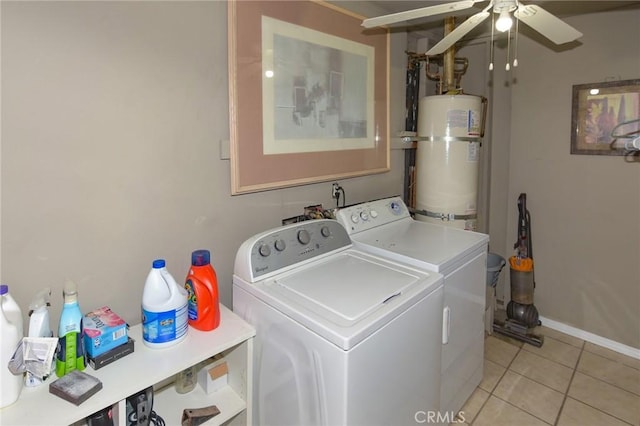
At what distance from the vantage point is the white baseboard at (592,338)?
2539 millimetres

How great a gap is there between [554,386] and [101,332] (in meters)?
2.40

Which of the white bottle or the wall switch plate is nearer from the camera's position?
the white bottle

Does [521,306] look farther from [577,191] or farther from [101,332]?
[101,332]

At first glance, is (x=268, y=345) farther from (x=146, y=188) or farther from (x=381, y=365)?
(x=146, y=188)

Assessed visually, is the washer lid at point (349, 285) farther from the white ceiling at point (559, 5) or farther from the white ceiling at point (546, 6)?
the white ceiling at point (559, 5)

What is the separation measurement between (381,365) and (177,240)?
36.6 inches

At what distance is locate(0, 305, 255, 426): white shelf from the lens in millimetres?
1000

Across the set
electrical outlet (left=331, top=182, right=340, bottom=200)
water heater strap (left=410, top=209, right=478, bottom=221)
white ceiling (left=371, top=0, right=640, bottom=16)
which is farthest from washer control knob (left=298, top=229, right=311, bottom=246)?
white ceiling (left=371, top=0, right=640, bottom=16)

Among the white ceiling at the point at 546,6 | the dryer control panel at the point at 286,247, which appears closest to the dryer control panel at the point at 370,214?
the dryer control panel at the point at 286,247

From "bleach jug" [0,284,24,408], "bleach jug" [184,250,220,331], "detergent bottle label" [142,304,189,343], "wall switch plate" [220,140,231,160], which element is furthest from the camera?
"wall switch plate" [220,140,231,160]

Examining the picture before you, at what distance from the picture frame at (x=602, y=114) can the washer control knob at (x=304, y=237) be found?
2.14 m

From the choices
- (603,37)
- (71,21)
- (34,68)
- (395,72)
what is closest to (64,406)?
(34,68)

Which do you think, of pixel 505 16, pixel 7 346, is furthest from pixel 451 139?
pixel 7 346

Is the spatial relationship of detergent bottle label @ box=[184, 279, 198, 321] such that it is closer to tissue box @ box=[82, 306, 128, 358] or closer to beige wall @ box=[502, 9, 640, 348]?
tissue box @ box=[82, 306, 128, 358]
